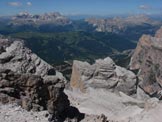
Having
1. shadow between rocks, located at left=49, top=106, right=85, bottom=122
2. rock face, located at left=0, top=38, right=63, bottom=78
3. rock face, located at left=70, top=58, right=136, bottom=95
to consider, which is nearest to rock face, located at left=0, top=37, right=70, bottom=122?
rock face, located at left=0, top=38, right=63, bottom=78

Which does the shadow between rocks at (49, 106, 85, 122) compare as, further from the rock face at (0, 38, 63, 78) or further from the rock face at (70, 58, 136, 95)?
the rock face at (70, 58, 136, 95)

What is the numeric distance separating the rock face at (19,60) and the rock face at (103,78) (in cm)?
2322

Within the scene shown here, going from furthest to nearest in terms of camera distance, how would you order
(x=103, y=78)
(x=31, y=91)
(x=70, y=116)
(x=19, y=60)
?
1. (x=103, y=78)
2. (x=19, y=60)
3. (x=70, y=116)
4. (x=31, y=91)

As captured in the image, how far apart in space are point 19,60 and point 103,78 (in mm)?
30252

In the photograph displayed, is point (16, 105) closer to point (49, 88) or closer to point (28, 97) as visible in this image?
point (28, 97)

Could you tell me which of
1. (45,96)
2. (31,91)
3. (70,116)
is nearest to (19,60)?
(45,96)

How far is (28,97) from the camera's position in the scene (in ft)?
98.5

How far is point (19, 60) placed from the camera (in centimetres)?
3634

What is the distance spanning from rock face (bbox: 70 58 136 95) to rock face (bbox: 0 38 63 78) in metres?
23.2

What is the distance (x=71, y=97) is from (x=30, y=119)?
2145 cm

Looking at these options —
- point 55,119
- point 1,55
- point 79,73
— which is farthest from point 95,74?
point 55,119

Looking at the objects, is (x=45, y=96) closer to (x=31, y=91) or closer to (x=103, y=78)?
(x=31, y=91)

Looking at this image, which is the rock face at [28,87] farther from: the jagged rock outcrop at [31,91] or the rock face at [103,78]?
the rock face at [103,78]

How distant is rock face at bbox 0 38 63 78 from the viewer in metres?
35.3
